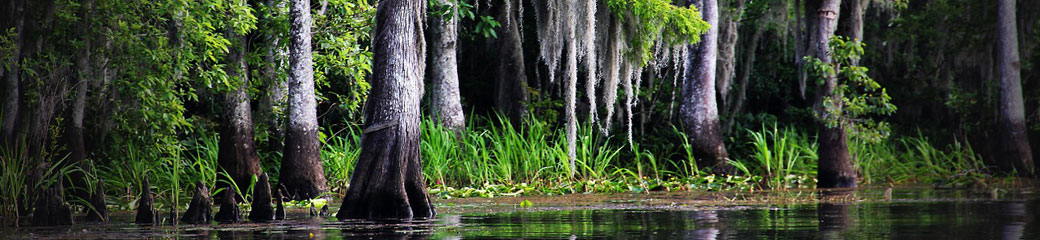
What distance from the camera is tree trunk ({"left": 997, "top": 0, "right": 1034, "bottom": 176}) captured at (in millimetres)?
19609

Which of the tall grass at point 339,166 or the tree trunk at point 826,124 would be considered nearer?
the tall grass at point 339,166

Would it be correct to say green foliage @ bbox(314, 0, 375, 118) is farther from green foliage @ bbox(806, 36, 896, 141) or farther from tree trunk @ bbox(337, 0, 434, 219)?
green foliage @ bbox(806, 36, 896, 141)

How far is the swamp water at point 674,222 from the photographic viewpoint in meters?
8.25

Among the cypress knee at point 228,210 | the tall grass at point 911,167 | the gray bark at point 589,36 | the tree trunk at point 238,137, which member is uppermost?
the gray bark at point 589,36

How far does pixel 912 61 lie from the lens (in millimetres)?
24562

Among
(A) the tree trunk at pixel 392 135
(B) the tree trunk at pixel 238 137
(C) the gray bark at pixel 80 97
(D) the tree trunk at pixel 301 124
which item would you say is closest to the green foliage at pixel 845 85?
(D) the tree trunk at pixel 301 124

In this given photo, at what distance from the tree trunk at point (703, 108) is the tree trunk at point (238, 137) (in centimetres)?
691

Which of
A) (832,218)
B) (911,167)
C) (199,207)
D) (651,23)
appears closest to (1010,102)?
(911,167)

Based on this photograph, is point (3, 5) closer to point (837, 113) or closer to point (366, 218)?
point (366, 218)

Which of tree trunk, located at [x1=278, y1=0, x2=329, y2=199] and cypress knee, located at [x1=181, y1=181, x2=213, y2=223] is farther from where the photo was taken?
tree trunk, located at [x1=278, y1=0, x2=329, y2=199]

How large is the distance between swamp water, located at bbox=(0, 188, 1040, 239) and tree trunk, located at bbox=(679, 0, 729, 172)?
200 inches

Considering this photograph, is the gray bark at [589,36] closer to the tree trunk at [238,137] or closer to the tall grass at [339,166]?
the tall grass at [339,166]

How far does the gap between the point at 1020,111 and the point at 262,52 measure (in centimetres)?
1246

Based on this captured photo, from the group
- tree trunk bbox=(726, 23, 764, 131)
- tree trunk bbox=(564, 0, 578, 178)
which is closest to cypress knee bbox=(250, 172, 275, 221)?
tree trunk bbox=(564, 0, 578, 178)
